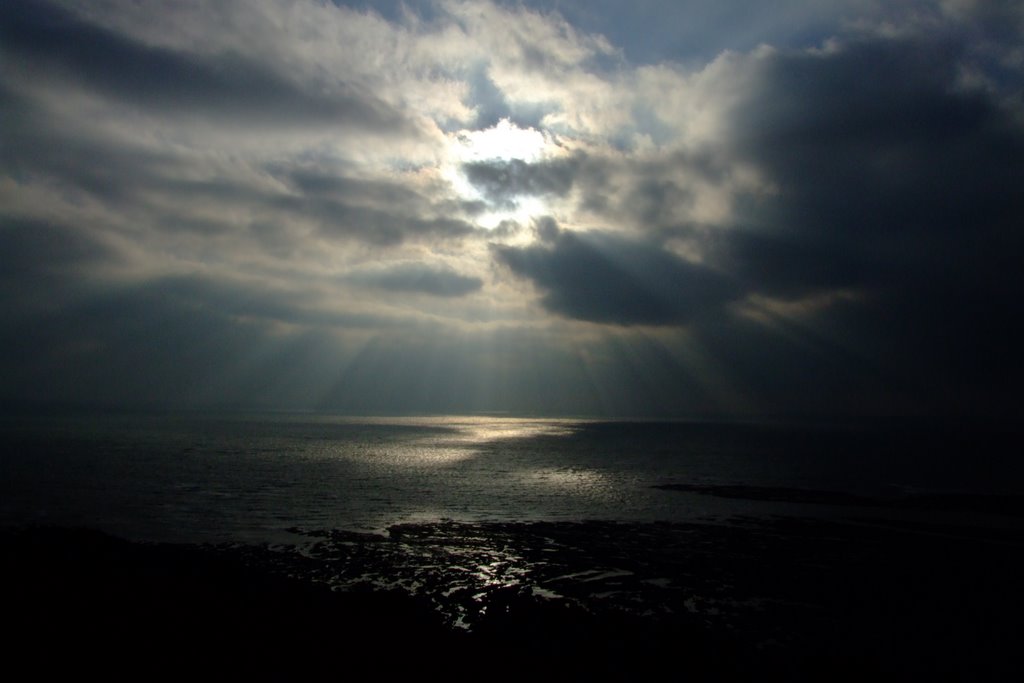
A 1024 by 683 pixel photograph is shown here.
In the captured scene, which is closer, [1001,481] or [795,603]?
[795,603]

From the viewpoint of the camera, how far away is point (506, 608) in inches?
912

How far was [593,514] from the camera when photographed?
47.1m

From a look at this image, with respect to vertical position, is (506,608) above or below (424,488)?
above

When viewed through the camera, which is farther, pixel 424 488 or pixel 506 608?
pixel 424 488

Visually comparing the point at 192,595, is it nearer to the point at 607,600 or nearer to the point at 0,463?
the point at 607,600

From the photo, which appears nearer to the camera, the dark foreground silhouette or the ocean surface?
the dark foreground silhouette

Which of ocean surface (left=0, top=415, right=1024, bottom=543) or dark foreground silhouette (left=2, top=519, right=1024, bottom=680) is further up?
dark foreground silhouette (left=2, top=519, right=1024, bottom=680)

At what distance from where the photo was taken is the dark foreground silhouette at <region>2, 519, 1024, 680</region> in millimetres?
18406

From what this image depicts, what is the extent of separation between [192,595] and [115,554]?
1020 cm

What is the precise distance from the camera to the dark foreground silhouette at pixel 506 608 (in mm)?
18406

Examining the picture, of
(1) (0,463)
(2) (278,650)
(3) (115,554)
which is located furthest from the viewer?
(1) (0,463)

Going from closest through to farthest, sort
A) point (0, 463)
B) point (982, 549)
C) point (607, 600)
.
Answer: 1. point (607, 600)
2. point (982, 549)
3. point (0, 463)

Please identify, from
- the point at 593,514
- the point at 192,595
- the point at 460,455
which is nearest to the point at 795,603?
the point at 593,514

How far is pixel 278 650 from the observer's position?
18578 millimetres
